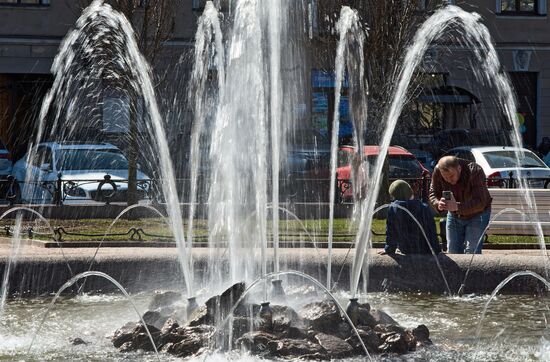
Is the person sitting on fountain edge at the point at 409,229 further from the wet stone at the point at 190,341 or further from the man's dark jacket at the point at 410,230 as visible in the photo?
the wet stone at the point at 190,341

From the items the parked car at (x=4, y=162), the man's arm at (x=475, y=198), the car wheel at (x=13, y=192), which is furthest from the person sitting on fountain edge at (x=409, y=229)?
the parked car at (x=4, y=162)

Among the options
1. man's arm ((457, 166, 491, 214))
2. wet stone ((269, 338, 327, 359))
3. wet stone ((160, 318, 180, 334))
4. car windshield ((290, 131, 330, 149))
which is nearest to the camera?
wet stone ((269, 338, 327, 359))

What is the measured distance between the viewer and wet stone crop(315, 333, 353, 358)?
6457 mm

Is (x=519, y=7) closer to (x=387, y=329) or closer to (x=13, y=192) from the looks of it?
(x=13, y=192)

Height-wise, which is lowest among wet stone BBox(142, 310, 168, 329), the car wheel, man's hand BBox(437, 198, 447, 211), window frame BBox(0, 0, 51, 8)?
wet stone BBox(142, 310, 168, 329)

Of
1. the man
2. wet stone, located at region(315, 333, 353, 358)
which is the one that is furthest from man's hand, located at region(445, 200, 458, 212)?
wet stone, located at region(315, 333, 353, 358)

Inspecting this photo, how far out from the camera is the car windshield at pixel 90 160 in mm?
19844

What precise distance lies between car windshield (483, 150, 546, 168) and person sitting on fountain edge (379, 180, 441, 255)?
11628 millimetres

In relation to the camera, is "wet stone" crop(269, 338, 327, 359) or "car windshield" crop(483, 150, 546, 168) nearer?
"wet stone" crop(269, 338, 327, 359)

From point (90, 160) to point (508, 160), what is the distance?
315 inches

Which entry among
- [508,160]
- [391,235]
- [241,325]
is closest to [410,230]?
[391,235]

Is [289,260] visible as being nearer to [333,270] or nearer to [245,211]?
[333,270]

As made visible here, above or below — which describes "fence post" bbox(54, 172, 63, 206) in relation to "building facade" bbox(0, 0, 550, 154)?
below

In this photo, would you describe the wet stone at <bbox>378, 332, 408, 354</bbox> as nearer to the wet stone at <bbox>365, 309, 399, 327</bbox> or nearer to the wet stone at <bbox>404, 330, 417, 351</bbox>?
the wet stone at <bbox>404, 330, 417, 351</bbox>
